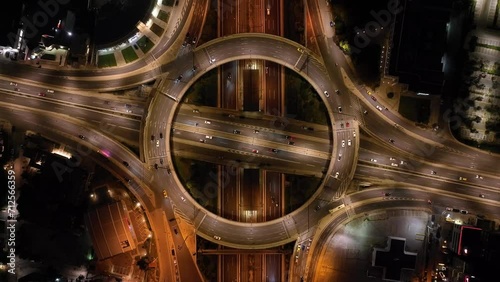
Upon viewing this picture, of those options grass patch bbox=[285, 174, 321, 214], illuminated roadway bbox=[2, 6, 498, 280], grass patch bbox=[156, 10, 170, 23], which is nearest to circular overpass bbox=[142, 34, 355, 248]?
illuminated roadway bbox=[2, 6, 498, 280]

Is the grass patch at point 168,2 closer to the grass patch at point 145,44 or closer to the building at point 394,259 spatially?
the grass patch at point 145,44

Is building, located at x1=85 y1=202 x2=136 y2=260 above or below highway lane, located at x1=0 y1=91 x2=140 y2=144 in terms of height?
below

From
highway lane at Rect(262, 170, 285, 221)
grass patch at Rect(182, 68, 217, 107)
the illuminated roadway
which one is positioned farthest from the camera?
highway lane at Rect(262, 170, 285, 221)

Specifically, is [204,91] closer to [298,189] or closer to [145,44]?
[145,44]

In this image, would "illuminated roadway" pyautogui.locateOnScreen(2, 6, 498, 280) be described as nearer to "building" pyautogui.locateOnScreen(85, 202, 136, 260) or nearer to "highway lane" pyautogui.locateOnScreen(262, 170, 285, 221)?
"highway lane" pyautogui.locateOnScreen(262, 170, 285, 221)

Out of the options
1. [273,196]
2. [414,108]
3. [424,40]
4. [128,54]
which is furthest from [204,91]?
[424,40]

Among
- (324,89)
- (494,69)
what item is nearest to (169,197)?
(324,89)

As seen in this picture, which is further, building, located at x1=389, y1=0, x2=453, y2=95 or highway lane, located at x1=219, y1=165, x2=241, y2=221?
highway lane, located at x1=219, y1=165, x2=241, y2=221

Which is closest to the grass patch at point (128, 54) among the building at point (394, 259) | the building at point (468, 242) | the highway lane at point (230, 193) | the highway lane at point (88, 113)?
the highway lane at point (88, 113)
